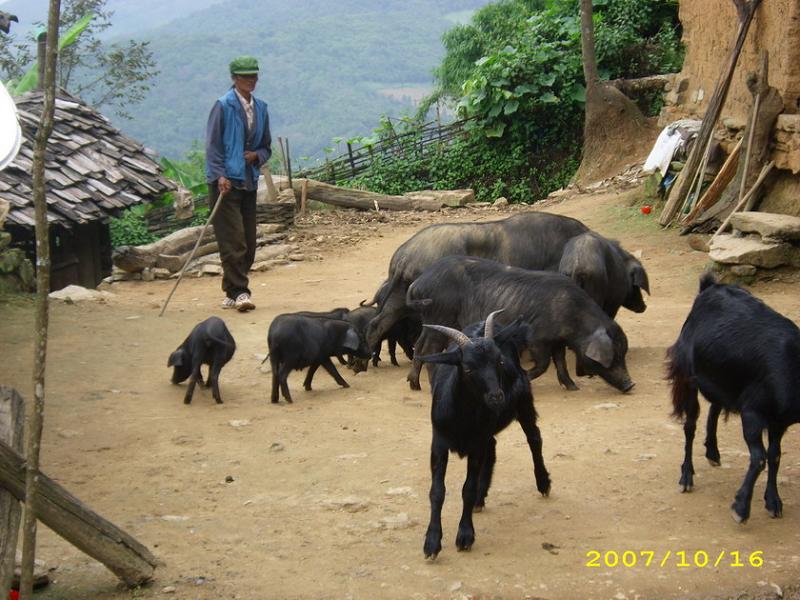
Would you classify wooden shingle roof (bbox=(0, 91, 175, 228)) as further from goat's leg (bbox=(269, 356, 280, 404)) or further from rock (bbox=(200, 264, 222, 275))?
goat's leg (bbox=(269, 356, 280, 404))

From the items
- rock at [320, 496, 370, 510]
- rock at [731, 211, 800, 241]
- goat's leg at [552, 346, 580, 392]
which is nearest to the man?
goat's leg at [552, 346, 580, 392]

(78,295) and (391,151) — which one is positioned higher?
(391,151)

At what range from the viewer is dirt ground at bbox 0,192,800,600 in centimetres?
496

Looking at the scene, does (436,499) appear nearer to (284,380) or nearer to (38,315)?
(38,315)

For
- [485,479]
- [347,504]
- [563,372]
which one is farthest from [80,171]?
[485,479]

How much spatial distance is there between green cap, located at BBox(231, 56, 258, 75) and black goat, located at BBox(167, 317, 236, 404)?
3706 millimetres

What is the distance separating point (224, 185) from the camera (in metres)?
11.3

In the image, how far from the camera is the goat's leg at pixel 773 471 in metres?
5.41

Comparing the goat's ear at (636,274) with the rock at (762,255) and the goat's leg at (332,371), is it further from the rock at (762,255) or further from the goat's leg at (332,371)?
the goat's leg at (332,371)

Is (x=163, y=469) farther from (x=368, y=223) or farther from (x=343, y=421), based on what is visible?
(x=368, y=223)

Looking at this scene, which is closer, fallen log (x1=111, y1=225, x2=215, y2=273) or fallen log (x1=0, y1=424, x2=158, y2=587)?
fallen log (x1=0, y1=424, x2=158, y2=587)

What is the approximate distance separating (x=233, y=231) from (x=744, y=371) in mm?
7397

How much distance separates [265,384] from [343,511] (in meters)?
3.60

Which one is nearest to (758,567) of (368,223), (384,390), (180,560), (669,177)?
(180,560)
